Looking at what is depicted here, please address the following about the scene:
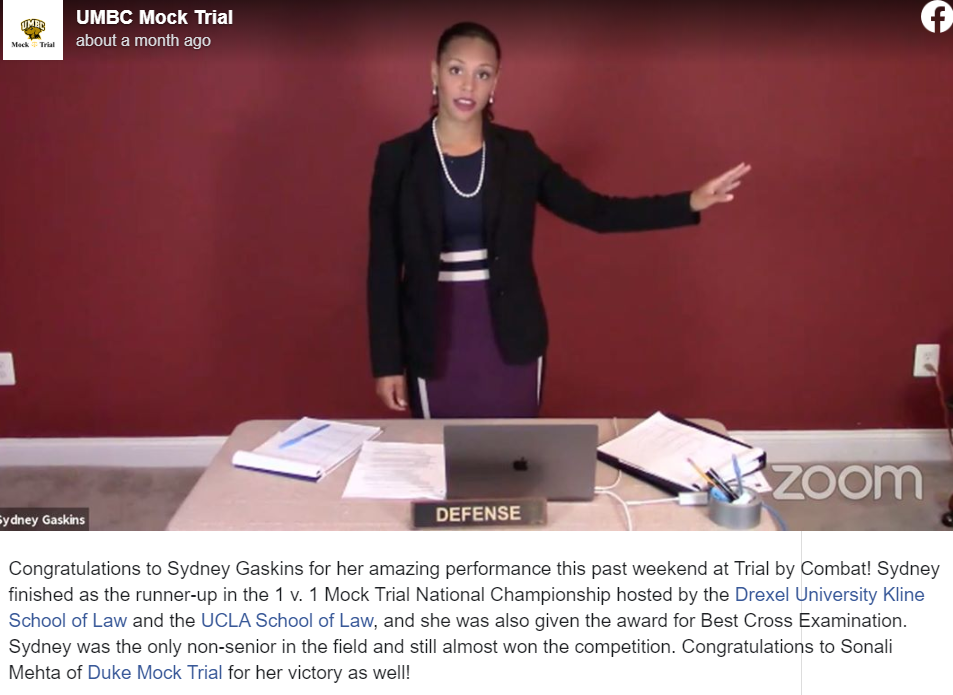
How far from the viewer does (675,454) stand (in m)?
1.45

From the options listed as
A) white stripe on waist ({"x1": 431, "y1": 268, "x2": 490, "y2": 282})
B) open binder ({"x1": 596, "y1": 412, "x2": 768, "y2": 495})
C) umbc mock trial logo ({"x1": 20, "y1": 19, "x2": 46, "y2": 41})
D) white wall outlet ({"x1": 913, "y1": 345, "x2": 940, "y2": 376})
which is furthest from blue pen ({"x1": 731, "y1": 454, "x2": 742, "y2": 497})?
umbc mock trial logo ({"x1": 20, "y1": 19, "x2": 46, "y2": 41})

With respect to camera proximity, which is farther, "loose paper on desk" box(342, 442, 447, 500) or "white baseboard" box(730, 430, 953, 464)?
"white baseboard" box(730, 430, 953, 464)

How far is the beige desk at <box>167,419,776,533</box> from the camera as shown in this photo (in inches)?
49.2

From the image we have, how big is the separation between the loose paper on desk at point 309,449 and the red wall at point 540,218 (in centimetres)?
104

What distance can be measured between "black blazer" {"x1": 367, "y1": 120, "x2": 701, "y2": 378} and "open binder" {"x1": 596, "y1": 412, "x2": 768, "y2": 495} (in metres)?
0.41

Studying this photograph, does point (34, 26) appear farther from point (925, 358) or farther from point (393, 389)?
point (925, 358)

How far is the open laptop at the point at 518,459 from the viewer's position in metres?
1.25

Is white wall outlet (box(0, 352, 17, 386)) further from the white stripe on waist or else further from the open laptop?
the open laptop

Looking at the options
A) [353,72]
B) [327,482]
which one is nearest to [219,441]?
[353,72]

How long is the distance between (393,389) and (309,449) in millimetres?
396

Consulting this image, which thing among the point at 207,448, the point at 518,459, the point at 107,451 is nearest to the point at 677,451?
the point at 518,459

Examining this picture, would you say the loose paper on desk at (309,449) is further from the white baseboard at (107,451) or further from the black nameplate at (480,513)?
the white baseboard at (107,451)

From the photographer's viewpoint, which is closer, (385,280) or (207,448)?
(385,280)
